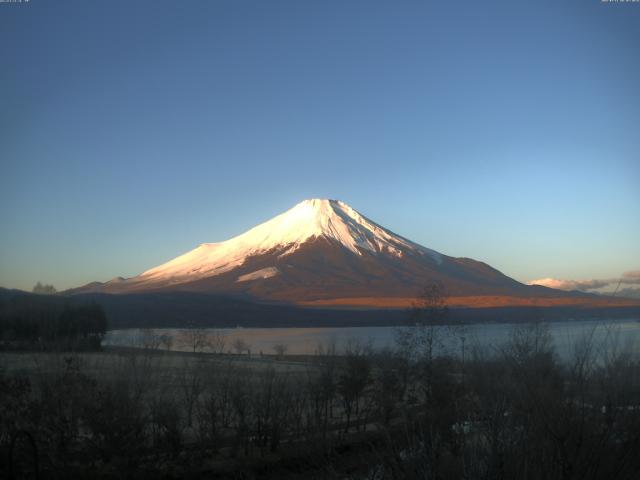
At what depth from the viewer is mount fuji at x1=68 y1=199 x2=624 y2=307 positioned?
386 ft

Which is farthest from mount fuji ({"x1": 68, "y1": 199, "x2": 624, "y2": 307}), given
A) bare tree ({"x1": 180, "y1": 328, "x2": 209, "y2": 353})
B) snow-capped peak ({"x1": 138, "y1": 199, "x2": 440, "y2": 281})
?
bare tree ({"x1": 180, "y1": 328, "x2": 209, "y2": 353})

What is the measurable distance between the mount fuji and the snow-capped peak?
0.82ft

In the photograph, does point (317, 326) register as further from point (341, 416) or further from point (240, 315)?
point (341, 416)

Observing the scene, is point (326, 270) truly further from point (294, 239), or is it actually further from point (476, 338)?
point (476, 338)

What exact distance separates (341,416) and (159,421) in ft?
23.9

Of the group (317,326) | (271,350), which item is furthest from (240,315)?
(271,350)

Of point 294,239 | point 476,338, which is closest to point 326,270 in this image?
point 294,239

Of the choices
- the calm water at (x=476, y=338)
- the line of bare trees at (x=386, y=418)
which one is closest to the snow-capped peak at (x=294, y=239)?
the calm water at (x=476, y=338)

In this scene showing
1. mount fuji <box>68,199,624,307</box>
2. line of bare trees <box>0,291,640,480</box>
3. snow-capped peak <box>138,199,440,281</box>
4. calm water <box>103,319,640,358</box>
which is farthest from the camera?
snow-capped peak <box>138,199,440,281</box>

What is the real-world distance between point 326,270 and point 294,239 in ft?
73.7

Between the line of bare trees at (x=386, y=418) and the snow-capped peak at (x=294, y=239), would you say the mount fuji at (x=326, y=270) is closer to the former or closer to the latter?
the snow-capped peak at (x=294, y=239)

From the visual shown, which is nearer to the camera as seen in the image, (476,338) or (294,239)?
(476,338)

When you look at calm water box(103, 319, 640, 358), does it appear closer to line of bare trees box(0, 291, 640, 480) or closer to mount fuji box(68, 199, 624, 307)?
line of bare trees box(0, 291, 640, 480)

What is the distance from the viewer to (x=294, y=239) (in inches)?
6216
